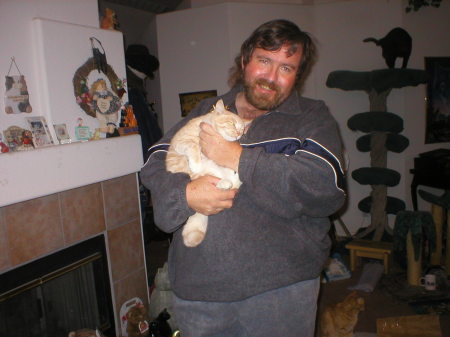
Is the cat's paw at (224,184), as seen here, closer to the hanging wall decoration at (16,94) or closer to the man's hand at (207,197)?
the man's hand at (207,197)

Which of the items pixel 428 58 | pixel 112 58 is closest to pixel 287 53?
pixel 112 58

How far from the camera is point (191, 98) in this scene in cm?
353

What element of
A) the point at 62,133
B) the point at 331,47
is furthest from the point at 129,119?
the point at 331,47

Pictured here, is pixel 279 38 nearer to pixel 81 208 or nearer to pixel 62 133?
pixel 62 133

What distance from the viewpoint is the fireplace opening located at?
5.08 feet

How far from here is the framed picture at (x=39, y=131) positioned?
1.51m

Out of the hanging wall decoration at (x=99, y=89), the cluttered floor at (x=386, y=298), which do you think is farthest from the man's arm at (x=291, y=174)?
the cluttered floor at (x=386, y=298)

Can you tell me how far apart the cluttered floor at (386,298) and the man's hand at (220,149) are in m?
1.70

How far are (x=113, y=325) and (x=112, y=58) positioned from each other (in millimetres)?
1518

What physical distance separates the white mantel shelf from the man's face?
92 cm

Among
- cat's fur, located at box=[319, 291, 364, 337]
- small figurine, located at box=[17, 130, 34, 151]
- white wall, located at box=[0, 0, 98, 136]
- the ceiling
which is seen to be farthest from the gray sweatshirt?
the ceiling

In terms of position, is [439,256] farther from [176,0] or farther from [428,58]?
[176,0]

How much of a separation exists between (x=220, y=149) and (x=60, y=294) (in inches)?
54.4

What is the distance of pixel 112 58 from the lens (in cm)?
190
